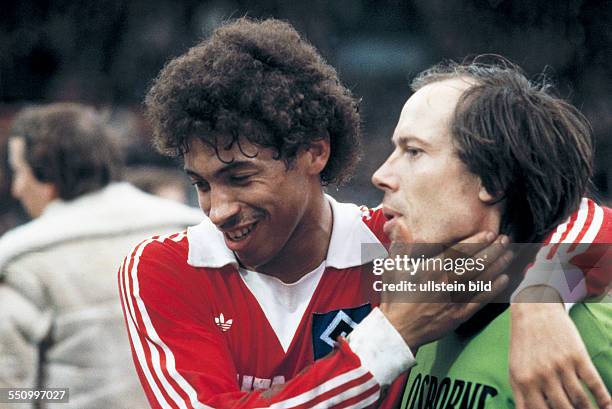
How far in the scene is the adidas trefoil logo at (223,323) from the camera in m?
1.23

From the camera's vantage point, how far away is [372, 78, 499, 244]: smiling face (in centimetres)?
111

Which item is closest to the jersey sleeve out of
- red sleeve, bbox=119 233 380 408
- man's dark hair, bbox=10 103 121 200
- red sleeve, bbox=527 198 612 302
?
red sleeve, bbox=527 198 612 302

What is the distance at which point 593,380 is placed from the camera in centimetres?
98

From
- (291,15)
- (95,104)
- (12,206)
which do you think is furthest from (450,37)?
(12,206)

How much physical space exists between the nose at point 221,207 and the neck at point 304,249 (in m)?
0.11

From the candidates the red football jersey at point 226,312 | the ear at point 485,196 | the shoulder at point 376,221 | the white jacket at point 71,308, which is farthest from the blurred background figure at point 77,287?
the ear at point 485,196

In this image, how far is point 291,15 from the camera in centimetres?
244

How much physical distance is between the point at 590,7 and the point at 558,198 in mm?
749

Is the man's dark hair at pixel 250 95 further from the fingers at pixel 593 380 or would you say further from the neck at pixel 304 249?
the fingers at pixel 593 380

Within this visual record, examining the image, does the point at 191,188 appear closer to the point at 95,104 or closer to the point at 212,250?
the point at 95,104

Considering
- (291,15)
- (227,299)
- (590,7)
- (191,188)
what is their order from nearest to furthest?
(227,299)
(590,7)
(291,15)
(191,188)

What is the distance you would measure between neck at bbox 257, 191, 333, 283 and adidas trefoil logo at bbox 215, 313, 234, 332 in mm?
84

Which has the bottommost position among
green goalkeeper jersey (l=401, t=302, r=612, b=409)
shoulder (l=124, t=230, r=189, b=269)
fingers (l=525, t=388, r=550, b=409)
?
fingers (l=525, t=388, r=550, b=409)

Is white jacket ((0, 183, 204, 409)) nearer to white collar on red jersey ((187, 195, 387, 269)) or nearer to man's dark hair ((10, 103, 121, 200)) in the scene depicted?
man's dark hair ((10, 103, 121, 200))
